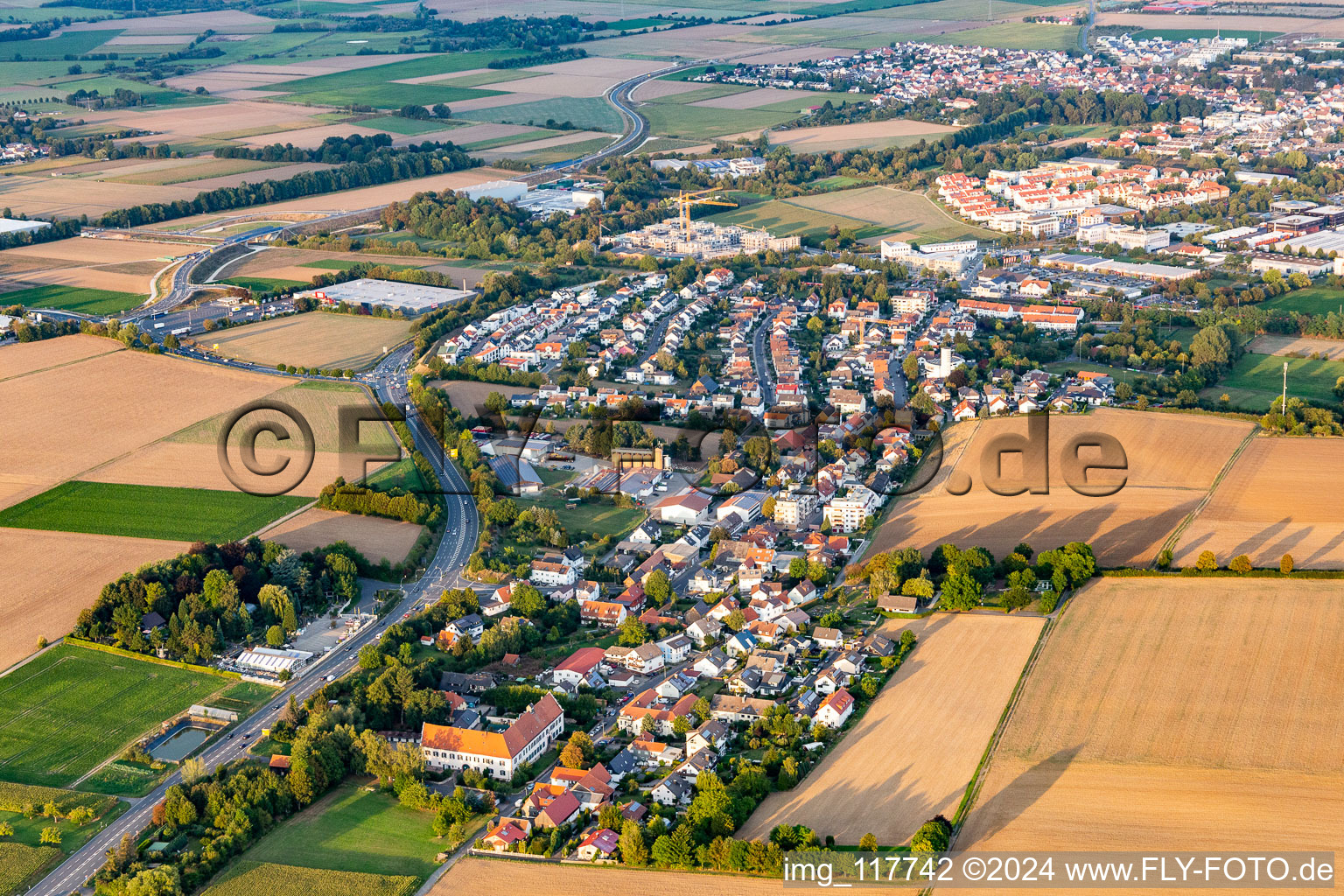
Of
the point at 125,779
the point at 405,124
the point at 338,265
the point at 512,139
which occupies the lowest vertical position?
the point at 125,779

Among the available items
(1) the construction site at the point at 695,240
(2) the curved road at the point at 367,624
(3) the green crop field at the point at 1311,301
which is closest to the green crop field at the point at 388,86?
(1) the construction site at the point at 695,240

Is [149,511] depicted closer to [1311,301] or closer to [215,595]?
[215,595]

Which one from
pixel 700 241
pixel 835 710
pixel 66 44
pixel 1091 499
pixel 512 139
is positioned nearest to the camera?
pixel 835 710

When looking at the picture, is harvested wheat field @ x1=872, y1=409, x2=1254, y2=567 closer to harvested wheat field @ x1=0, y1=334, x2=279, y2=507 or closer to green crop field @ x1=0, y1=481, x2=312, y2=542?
green crop field @ x1=0, y1=481, x2=312, y2=542

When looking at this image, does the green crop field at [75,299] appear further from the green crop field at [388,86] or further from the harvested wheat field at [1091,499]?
the green crop field at [388,86]

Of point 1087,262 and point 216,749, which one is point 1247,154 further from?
point 216,749

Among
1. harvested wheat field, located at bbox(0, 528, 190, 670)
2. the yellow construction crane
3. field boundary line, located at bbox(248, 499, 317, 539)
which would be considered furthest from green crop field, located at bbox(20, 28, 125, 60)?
harvested wheat field, located at bbox(0, 528, 190, 670)

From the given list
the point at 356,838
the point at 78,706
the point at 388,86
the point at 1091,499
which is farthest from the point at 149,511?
the point at 388,86
